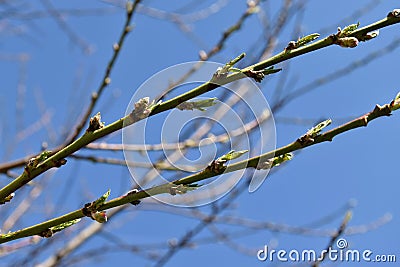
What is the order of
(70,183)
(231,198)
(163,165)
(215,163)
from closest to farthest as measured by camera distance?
(215,163), (163,165), (231,198), (70,183)

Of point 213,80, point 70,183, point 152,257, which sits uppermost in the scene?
point 70,183

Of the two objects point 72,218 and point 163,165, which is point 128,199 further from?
point 163,165

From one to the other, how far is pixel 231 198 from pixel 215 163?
1.70m

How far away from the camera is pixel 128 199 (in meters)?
0.81

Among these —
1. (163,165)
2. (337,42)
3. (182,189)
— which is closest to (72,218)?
(182,189)

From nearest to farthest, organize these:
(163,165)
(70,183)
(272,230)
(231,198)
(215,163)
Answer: (215,163) < (163,165) < (231,198) < (272,230) < (70,183)

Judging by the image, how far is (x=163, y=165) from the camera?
6.75ft

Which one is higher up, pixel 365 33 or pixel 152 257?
pixel 152 257

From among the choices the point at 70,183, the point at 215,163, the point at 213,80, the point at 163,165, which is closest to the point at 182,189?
the point at 215,163

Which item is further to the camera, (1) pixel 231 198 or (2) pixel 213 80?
(1) pixel 231 198

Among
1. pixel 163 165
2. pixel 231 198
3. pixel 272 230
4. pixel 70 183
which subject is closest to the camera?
pixel 163 165

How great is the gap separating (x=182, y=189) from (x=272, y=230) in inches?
86.0

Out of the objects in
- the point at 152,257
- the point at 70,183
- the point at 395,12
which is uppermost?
the point at 70,183

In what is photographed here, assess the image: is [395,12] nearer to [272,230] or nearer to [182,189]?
[182,189]
